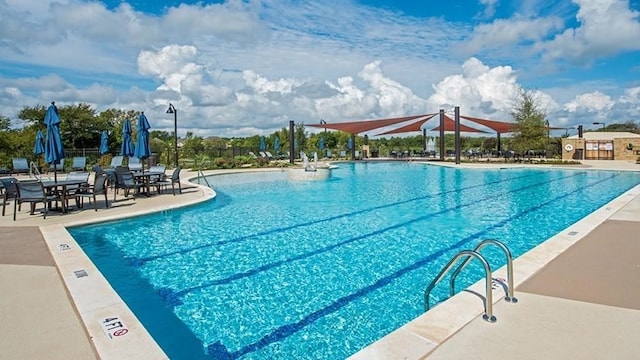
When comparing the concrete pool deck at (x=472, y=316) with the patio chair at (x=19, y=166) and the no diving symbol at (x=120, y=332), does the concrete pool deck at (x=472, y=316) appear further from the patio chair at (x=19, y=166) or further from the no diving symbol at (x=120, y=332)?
the patio chair at (x=19, y=166)

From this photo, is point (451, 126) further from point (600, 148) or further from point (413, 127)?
point (600, 148)

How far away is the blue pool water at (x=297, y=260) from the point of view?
11.4 feet

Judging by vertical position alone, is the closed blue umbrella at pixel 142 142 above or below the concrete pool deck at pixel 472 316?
above

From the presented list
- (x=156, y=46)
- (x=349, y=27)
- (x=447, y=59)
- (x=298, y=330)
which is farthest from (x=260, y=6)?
(x=298, y=330)

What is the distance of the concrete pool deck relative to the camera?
2.40 m

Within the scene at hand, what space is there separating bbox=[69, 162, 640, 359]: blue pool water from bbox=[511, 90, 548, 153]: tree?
44.7ft

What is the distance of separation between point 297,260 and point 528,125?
74.8 feet

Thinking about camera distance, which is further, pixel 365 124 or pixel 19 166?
pixel 365 124

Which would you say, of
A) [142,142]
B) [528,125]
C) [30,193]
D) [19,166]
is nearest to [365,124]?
[528,125]

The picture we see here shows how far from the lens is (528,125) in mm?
23766

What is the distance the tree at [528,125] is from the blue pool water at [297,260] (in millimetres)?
13629

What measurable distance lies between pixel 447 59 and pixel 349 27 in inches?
245

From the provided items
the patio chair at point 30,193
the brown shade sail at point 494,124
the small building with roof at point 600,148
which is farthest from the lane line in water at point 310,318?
the small building with roof at point 600,148

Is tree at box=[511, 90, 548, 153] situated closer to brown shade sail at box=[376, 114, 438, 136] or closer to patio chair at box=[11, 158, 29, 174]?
brown shade sail at box=[376, 114, 438, 136]
